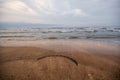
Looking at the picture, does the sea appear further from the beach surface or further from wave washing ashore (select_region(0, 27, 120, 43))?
the beach surface

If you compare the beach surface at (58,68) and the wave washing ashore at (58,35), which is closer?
the beach surface at (58,68)

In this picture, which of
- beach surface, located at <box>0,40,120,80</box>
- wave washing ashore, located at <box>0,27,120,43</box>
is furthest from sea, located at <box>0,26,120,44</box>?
beach surface, located at <box>0,40,120,80</box>

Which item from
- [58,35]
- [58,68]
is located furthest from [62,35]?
[58,68]

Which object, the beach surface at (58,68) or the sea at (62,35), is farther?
the sea at (62,35)

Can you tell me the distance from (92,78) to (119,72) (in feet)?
1.15

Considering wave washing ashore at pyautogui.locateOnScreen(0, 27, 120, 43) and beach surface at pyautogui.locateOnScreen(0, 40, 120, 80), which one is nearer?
beach surface at pyautogui.locateOnScreen(0, 40, 120, 80)

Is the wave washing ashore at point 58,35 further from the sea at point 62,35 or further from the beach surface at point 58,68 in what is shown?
the beach surface at point 58,68

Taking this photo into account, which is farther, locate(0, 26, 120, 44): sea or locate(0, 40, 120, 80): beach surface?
locate(0, 26, 120, 44): sea

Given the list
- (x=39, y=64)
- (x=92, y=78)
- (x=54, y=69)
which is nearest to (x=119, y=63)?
(x=92, y=78)

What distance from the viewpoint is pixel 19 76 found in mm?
1823

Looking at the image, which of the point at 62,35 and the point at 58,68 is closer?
the point at 58,68

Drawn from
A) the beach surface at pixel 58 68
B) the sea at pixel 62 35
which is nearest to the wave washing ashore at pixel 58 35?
the sea at pixel 62 35

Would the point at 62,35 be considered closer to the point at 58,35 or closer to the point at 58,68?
the point at 58,35

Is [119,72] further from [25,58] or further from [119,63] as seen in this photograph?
[25,58]
